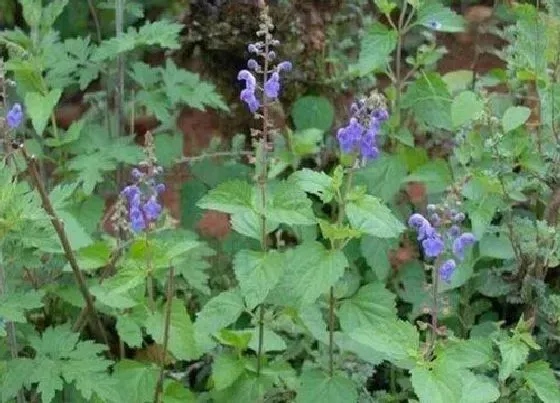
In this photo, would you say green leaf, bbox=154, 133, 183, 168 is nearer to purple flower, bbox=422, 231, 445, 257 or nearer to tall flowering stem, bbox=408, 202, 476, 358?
tall flowering stem, bbox=408, 202, 476, 358

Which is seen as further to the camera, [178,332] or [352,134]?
[178,332]

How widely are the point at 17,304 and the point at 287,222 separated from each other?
0.61 metres

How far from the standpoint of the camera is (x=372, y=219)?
2.61 metres

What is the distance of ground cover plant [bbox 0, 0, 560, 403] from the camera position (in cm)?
264

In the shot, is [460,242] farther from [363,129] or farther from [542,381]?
[542,381]

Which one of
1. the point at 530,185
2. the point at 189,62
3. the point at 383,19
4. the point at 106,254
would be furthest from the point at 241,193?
the point at 383,19

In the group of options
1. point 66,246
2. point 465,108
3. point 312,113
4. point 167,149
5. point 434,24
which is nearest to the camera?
point 66,246

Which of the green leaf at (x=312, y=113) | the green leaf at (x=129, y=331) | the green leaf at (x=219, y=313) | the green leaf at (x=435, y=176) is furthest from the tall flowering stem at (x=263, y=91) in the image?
the green leaf at (x=312, y=113)

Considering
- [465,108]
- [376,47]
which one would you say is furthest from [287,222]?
[376,47]

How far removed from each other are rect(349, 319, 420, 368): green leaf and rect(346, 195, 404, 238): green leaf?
196mm

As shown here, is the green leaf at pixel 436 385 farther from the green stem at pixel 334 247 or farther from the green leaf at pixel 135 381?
the green leaf at pixel 135 381

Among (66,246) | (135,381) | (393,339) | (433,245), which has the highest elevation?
(433,245)

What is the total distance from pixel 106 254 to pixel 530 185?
3.70ft

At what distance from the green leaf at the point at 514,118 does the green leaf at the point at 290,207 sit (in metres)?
0.76
